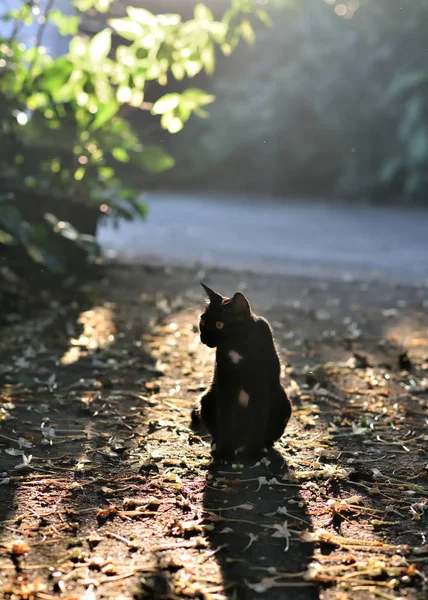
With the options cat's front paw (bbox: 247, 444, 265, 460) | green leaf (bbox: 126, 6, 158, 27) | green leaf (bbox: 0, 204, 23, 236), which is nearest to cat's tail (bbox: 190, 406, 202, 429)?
cat's front paw (bbox: 247, 444, 265, 460)

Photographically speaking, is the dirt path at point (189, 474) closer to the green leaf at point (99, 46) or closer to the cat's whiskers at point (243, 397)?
the cat's whiskers at point (243, 397)

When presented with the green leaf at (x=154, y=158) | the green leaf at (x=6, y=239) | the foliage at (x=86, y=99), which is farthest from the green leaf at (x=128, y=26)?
the green leaf at (x=154, y=158)

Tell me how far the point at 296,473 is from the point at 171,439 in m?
0.56

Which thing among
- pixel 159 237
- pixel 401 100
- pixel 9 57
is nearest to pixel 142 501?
pixel 9 57

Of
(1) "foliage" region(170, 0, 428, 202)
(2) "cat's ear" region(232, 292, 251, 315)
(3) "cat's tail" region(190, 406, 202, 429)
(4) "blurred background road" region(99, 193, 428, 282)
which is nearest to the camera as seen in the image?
(2) "cat's ear" region(232, 292, 251, 315)

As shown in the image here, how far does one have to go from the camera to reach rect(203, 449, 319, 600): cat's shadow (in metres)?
2.05

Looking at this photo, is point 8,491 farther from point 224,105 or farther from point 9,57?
point 224,105

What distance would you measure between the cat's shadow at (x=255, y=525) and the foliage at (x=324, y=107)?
1134 cm

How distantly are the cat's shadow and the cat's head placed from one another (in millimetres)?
488

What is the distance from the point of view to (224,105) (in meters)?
15.2

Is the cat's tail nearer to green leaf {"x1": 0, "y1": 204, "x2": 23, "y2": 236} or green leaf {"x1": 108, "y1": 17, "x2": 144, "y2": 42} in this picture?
green leaf {"x1": 0, "y1": 204, "x2": 23, "y2": 236}

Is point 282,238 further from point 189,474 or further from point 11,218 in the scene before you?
point 189,474

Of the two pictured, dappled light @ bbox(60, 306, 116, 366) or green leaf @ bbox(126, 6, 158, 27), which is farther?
green leaf @ bbox(126, 6, 158, 27)

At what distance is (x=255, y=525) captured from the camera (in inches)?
93.1
